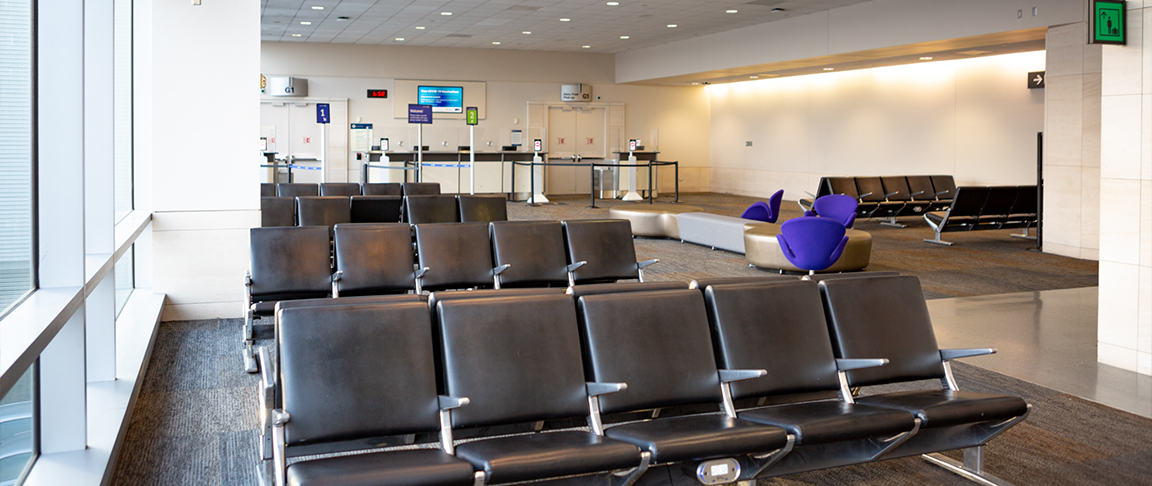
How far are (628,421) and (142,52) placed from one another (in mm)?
5253

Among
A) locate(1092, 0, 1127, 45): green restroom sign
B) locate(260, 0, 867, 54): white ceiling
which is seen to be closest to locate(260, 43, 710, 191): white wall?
locate(260, 0, 867, 54): white ceiling

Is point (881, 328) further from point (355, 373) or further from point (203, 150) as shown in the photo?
point (203, 150)

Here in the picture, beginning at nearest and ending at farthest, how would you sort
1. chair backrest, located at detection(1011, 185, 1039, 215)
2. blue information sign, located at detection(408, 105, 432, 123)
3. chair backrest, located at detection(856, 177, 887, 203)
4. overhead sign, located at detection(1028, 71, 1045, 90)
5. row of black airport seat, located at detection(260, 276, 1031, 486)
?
row of black airport seat, located at detection(260, 276, 1031, 486), chair backrest, located at detection(1011, 185, 1039, 215), overhead sign, located at detection(1028, 71, 1045, 90), chair backrest, located at detection(856, 177, 887, 203), blue information sign, located at detection(408, 105, 432, 123)

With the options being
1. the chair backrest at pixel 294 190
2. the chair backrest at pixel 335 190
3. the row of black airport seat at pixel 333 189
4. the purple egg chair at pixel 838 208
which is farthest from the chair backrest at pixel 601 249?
the purple egg chair at pixel 838 208

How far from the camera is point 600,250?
524cm

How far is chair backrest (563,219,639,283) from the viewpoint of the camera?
17.0ft

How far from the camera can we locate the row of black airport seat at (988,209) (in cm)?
1139

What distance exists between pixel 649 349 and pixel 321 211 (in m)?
4.43

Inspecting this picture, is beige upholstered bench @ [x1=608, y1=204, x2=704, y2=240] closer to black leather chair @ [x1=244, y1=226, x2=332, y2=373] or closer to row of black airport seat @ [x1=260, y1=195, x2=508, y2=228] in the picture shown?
row of black airport seat @ [x1=260, y1=195, x2=508, y2=228]

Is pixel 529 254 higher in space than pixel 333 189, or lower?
lower

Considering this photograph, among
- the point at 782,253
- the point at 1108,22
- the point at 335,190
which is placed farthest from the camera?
the point at 782,253

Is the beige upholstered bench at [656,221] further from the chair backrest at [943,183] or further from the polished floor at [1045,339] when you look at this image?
the chair backrest at [943,183]

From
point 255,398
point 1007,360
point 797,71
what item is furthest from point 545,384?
point 797,71

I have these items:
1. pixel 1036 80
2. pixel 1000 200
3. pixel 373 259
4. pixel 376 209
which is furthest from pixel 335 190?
pixel 1036 80
